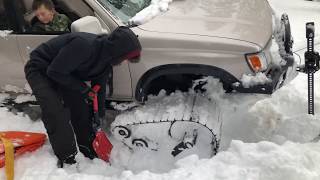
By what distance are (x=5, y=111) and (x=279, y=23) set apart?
3309 mm

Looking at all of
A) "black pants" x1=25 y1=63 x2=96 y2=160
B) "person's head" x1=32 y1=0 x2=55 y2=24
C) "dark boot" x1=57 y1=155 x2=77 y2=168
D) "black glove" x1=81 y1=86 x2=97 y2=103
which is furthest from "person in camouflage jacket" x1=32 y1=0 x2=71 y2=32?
"dark boot" x1=57 y1=155 x2=77 y2=168

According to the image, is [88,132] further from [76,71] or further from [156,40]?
[156,40]

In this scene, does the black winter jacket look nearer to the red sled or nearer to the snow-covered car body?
the snow-covered car body

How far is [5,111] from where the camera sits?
17.1 ft

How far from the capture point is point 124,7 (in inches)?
177

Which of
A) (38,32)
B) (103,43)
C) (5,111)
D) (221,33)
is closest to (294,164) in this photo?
(221,33)

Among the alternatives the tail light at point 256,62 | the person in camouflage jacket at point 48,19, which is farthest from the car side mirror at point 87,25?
the tail light at point 256,62

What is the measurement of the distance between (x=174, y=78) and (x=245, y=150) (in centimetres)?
111

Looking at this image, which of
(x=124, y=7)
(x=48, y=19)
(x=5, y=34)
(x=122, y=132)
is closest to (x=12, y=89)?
(x=5, y=34)

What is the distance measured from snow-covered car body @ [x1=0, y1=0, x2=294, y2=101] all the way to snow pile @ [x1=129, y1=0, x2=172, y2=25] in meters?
0.01

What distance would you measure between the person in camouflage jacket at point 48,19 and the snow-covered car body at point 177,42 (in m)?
0.08

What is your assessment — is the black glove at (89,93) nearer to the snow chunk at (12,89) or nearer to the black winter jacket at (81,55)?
the black winter jacket at (81,55)

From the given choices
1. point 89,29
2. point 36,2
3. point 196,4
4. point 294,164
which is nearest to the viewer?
point 294,164

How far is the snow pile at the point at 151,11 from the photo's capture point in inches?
169
